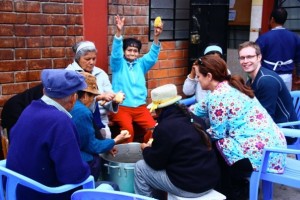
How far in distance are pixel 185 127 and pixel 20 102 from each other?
1.48m

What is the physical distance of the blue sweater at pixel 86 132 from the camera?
2.80 metres

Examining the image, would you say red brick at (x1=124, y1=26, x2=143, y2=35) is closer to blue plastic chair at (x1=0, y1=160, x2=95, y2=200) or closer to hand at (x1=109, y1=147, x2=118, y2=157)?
hand at (x1=109, y1=147, x2=118, y2=157)

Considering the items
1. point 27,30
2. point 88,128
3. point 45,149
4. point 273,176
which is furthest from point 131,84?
point 45,149

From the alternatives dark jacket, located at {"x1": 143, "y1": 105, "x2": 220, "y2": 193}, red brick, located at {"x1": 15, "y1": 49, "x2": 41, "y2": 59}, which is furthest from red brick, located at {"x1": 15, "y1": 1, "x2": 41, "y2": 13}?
dark jacket, located at {"x1": 143, "y1": 105, "x2": 220, "y2": 193}

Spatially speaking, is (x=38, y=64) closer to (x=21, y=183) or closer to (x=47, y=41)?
(x=47, y=41)

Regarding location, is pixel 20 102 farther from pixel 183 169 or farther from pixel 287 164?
pixel 287 164

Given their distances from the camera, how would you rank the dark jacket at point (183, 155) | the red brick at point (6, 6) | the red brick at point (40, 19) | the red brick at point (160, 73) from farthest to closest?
1. the red brick at point (160, 73)
2. the red brick at point (40, 19)
3. the red brick at point (6, 6)
4. the dark jacket at point (183, 155)

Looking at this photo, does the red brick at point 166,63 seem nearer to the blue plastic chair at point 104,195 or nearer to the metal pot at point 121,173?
the metal pot at point 121,173

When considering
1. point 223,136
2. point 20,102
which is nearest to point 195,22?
point 223,136

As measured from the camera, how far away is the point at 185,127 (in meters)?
2.73

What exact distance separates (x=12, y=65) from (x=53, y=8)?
678mm

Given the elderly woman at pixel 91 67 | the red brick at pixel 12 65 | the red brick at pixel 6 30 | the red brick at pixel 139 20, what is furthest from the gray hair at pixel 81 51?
the red brick at pixel 139 20

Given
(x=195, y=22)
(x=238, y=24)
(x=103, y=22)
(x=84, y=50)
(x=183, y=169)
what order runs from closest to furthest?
(x=183, y=169) → (x=84, y=50) → (x=103, y=22) → (x=195, y=22) → (x=238, y=24)

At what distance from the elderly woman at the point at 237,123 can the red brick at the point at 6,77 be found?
1.70 metres
